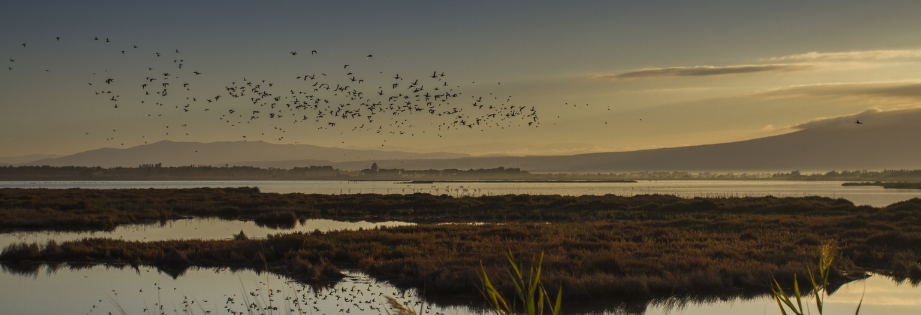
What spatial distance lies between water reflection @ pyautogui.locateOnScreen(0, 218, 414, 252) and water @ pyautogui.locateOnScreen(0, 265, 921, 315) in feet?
35.6

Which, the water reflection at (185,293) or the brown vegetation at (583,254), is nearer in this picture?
the water reflection at (185,293)

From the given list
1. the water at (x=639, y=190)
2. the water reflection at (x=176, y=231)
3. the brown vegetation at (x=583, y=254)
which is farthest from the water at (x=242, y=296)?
the water at (x=639, y=190)

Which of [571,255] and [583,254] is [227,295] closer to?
[571,255]

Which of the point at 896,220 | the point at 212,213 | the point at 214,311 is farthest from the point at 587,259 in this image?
the point at 212,213

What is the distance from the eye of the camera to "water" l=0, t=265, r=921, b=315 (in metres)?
13.5

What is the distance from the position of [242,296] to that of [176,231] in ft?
67.6

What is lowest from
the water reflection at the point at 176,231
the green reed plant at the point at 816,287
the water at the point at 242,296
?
the water at the point at 242,296

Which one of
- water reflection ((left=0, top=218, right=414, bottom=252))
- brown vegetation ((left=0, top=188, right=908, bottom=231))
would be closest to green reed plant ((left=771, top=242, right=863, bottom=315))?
water reflection ((left=0, top=218, right=414, bottom=252))

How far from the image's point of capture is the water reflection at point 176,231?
93.2ft

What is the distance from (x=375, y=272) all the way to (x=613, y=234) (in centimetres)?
1295

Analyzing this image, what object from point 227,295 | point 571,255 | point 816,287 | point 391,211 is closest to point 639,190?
point 391,211

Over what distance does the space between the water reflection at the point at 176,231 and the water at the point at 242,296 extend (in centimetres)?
1084

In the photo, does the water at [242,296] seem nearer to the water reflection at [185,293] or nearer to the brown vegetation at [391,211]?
the water reflection at [185,293]

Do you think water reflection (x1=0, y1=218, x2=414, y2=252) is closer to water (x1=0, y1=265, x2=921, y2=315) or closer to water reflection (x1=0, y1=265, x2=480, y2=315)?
water reflection (x1=0, y1=265, x2=480, y2=315)
